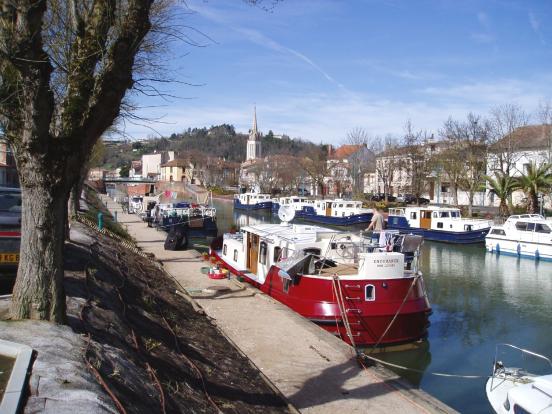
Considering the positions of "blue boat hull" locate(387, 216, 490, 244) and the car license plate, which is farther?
"blue boat hull" locate(387, 216, 490, 244)

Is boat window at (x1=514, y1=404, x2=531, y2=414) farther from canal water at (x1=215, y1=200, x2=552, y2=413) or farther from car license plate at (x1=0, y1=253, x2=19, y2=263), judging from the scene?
car license plate at (x1=0, y1=253, x2=19, y2=263)

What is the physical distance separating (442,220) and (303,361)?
112 feet

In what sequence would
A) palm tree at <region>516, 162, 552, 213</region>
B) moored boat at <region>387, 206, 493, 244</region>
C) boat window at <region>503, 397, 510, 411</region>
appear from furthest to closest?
palm tree at <region>516, 162, 552, 213</region>
moored boat at <region>387, 206, 493, 244</region>
boat window at <region>503, 397, 510, 411</region>

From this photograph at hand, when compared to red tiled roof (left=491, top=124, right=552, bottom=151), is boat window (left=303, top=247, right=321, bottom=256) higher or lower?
lower

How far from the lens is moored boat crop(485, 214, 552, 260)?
3319cm

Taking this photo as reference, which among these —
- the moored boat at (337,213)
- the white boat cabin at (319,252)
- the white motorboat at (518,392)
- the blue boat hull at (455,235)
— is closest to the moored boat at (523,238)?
the blue boat hull at (455,235)

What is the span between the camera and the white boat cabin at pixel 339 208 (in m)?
54.3

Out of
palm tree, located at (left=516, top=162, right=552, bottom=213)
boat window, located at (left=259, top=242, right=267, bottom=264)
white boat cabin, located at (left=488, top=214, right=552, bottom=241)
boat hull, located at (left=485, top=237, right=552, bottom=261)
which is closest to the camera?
boat window, located at (left=259, top=242, right=267, bottom=264)

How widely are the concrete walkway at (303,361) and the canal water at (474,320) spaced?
7.90 feet

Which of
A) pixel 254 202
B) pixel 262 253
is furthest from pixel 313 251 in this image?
pixel 254 202

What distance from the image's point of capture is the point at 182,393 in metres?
7.29

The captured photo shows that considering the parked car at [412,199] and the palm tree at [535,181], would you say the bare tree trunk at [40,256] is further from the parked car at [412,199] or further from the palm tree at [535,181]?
the parked car at [412,199]

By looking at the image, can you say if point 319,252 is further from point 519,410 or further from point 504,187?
point 504,187

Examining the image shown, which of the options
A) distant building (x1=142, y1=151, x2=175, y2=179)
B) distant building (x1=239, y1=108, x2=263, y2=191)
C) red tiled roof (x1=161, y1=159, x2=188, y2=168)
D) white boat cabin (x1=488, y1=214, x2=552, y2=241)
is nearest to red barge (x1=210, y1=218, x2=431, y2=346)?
white boat cabin (x1=488, y1=214, x2=552, y2=241)
